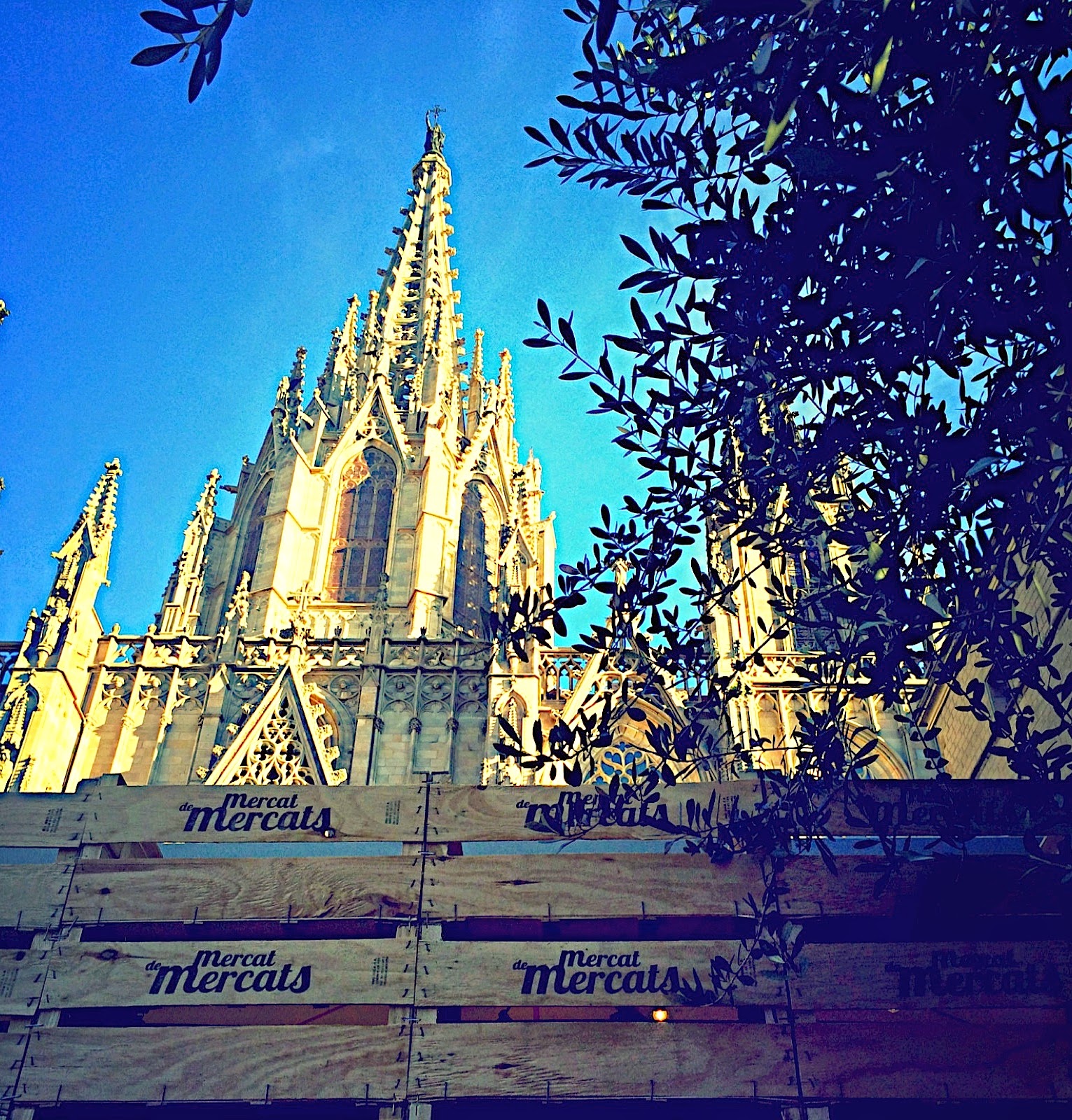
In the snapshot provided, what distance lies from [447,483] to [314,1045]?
2482 centimetres

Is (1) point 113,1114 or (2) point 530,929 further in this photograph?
(2) point 530,929

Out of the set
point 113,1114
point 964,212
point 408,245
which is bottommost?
point 113,1114

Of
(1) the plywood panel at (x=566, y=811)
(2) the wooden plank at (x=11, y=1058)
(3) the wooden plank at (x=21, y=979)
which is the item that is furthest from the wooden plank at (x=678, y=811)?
(2) the wooden plank at (x=11, y=1058)

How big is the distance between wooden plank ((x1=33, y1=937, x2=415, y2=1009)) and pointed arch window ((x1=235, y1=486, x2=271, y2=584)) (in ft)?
68.5

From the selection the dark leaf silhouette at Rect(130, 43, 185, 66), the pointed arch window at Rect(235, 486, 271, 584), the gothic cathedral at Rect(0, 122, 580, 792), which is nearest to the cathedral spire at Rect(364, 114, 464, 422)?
the gothic cathedral at Rect(0, 122, 580, 792)

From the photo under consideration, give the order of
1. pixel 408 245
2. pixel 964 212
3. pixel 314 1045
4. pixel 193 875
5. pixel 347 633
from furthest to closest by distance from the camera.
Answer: pixel 408 245 → pixel 347 633 → pixel 193 875 → pixel 314 1045 → pixel 964 212

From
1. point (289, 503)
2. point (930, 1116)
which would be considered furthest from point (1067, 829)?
point (289, 503)

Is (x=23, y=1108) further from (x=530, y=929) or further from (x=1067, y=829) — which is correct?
(x=1067, y=829)

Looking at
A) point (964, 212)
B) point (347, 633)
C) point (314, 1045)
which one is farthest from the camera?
point (347, 633)

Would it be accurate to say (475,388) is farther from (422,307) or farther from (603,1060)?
(603,1060)

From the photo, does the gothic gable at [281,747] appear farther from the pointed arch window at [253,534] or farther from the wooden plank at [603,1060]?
the wooden plank at [603,1060]

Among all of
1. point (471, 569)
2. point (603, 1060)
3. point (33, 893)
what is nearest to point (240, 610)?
point (471, 569)

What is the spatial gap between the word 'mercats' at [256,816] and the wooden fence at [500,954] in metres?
0.02

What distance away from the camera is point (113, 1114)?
688 cm
